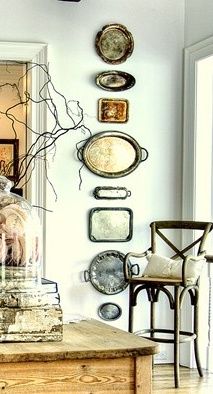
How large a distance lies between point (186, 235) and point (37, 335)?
3.64 metres

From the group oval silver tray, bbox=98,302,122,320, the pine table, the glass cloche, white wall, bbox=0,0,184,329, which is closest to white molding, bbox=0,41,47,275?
white wall, bbox=0,0,184,329

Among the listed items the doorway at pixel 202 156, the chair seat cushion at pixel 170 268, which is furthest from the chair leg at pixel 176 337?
the doorway at pixel 202 156

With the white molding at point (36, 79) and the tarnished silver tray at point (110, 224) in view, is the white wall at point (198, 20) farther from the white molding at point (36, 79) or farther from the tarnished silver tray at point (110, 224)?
the tarnished silver tray at point (110, 224)

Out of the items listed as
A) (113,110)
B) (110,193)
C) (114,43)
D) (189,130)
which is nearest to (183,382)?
(110,193)

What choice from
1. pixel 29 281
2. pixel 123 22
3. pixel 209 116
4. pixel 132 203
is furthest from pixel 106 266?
pixel 29 281

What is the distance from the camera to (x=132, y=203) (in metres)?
5.59

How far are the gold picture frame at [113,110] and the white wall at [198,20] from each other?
2.20 ft

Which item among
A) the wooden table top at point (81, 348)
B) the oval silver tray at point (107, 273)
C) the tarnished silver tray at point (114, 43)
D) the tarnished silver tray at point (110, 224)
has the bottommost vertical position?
the oval silver tray at point (107, 273)

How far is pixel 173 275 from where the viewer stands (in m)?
4.95

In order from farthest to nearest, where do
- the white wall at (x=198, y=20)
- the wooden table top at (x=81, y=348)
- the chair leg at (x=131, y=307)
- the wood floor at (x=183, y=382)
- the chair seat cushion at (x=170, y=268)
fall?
the white wall at (x=198, y=20) < the chair leg at (x=131, y=307) < the chair seat cushion at (x=170, y=268) < the wood floor at (x=183, y=382) < the wooden table top at (x=81, y=348)

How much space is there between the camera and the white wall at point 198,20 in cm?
535

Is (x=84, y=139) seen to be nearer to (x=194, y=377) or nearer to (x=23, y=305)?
(x=194, y=377)

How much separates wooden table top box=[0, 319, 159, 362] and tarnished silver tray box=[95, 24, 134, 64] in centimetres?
360

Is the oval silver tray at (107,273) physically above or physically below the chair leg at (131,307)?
above
